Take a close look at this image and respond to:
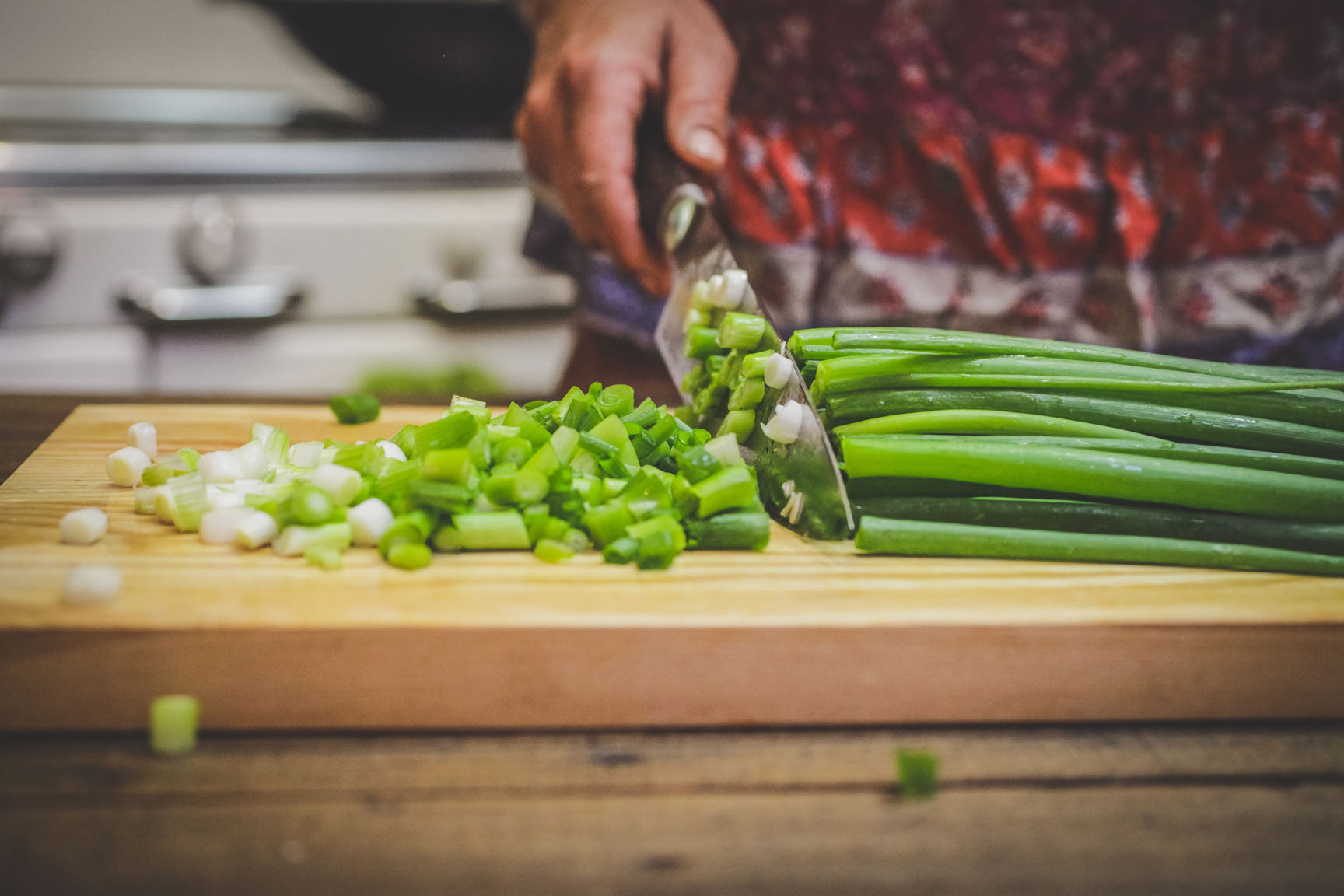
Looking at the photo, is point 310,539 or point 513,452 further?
point 513,452

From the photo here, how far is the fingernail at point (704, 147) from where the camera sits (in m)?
2.08

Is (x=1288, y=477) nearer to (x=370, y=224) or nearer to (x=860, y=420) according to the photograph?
(x=860, y=420)

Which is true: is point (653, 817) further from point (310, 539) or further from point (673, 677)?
point (310, 539)

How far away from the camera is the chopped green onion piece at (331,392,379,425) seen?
204 centimetres

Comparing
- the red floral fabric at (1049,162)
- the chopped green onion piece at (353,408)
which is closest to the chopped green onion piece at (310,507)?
the chopped green onion piece at (353,408)

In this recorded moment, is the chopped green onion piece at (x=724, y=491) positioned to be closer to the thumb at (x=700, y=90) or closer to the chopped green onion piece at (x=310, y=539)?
the chopped green onion piece at (x=310, y=539)

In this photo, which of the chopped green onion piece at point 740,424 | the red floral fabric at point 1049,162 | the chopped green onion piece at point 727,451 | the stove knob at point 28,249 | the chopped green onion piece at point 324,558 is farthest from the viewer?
the stove knob at point 28,249

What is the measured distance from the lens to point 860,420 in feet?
5.41

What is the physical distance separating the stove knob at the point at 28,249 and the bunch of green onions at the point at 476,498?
1.78 metres

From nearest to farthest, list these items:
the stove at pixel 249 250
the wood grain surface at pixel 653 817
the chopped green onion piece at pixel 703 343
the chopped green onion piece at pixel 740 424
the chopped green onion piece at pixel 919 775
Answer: the wood grain surface at pixel 653 817 → the chopped green onion piece at pixel 919 775 → the chopped green onion piece at pixel 740 424 → the chopped green onion piece at pixel 703 343 → the stove at pixel 249 250

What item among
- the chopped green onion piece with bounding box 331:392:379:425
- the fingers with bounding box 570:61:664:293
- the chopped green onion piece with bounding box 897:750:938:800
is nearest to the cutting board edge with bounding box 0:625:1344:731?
the chopped green onion piece with bounding box 897:750:938:800

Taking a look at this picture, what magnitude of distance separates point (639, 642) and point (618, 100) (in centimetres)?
137

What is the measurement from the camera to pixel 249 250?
3238 millimetres

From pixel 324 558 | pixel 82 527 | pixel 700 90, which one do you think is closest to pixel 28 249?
pixel 82 527
